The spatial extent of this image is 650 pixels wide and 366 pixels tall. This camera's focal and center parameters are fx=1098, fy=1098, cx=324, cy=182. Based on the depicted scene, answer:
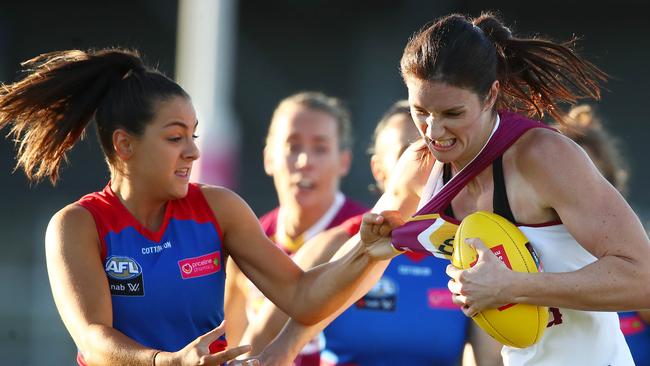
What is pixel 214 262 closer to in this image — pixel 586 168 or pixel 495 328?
pixel 495 328

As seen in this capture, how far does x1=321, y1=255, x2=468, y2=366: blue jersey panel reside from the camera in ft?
16.3

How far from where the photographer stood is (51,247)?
3.90m

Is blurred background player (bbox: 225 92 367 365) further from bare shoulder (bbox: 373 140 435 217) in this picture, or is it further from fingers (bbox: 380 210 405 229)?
fingers (bbox: 380 210 405 229)

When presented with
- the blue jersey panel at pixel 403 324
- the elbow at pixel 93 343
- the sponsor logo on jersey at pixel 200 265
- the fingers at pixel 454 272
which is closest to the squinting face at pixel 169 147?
the sponsor logo on jersey at pixel 200 265

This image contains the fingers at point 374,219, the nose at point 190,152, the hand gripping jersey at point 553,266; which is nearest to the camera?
the hand gripping jersey at point 553,266

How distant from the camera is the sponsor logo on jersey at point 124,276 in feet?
12.7

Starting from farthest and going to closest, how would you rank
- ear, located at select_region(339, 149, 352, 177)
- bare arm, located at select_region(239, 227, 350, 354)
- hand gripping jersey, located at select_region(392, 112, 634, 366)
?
ear, located at select_region(339, 149, 352, 177), bare arm, located at select_region(239, 227, 350, 354), hand gripping jersey, located at select_region(392, 112, 634, 366)

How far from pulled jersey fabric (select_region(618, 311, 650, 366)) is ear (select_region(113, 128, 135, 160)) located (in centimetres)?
258

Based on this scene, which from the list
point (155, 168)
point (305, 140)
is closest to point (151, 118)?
point (155, 168)

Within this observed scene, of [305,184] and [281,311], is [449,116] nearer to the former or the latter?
[281,311]

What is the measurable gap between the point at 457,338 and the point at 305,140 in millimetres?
1752

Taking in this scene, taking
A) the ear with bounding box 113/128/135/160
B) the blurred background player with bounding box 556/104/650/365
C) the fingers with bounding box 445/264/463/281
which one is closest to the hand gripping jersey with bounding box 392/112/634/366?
the fingers with bounding box 445/264/463/281

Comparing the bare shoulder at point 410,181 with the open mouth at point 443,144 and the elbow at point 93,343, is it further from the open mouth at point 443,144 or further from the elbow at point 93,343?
the elbow at point 93,343

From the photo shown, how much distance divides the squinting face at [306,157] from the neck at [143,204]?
2.11m
